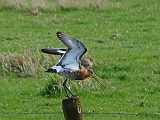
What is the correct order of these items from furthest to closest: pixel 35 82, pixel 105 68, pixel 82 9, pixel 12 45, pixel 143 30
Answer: pixel 82 9 < pixel 143 30 < pixel 12 45 < pixel 105 68 < pixel 35 82

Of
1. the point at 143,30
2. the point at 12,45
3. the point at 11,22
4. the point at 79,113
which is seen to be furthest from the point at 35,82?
the point at 11,22

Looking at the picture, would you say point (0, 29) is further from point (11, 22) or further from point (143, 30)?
point (143, 30)

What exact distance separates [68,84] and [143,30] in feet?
23.5

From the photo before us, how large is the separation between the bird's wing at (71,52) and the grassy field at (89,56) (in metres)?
1.29

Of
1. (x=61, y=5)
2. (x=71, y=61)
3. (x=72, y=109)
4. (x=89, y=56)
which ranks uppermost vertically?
(x=61, y=5)

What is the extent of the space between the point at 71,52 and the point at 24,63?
494 cm

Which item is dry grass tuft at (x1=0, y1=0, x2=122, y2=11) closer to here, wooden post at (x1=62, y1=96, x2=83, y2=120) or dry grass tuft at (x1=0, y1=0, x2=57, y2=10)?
dry grass tuft at (x1=0, y1=0, x2=57, y2=10)

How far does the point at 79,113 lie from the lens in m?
7.36

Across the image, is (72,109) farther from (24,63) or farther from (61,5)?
(61,5)

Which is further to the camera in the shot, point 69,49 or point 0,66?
point 0,66

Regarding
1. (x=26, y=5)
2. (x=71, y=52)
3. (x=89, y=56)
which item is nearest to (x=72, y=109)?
(x=71, y=52)

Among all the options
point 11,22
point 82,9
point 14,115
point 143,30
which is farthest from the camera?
point 82,9

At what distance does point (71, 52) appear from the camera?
26.3 ft

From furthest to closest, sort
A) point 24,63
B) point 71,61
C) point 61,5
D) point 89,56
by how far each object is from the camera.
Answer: point 61,5, point 89,56, point 24,63, point 71,61
